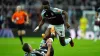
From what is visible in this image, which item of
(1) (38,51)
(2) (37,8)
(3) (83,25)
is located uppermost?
(1) (38,51)

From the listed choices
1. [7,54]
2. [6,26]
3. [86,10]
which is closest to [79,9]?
[86,10]

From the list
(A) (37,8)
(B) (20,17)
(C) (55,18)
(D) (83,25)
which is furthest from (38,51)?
(A) (37,8)

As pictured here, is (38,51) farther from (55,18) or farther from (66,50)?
(66,50)

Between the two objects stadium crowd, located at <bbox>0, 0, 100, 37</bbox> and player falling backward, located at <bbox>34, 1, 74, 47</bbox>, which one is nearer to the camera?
player falling backward, located at <bbox>34, 1, 74, 47</bbox>

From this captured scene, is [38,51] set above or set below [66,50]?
above

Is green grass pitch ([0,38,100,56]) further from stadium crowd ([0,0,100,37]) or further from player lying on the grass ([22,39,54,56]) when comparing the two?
stadium crowd ([0,0,100,37])

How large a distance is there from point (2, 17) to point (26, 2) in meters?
3.15

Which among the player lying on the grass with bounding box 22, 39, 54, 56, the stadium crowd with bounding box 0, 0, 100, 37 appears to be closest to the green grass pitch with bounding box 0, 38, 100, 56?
the player lying on the grass with bounding box 22, 39, 54, 56

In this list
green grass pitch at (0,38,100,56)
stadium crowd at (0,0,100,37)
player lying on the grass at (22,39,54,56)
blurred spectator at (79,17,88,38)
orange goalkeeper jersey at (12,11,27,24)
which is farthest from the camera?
stadium crowd at (0,0,100,37)

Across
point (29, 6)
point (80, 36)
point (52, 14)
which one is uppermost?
point (52, 14)

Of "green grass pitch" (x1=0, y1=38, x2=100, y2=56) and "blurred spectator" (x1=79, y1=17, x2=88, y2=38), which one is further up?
"green grass pitch" (x1=0, y1=38, x2=100, y2=56)

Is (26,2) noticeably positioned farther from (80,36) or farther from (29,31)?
(80,36)

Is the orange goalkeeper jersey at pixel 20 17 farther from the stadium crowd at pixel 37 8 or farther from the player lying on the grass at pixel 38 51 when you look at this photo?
the player lying on the grass at pixel 38 51

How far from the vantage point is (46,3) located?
16.7 m
